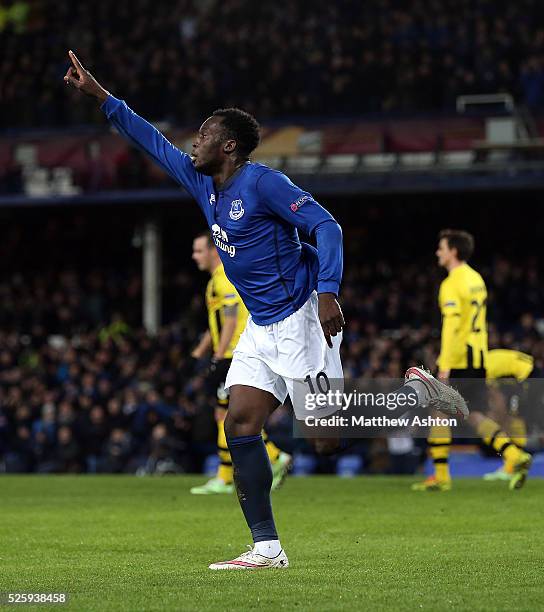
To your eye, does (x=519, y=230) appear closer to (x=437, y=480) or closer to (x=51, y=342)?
(x=51, y=342)

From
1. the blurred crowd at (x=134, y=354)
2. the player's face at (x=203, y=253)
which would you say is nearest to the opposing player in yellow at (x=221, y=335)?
the player's face at (x=203, y=253)

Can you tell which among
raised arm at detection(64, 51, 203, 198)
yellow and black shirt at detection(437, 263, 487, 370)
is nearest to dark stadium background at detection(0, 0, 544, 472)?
yellow and black shirt at detection(437, 263, 487, 370)

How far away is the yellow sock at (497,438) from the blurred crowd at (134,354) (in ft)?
10.0

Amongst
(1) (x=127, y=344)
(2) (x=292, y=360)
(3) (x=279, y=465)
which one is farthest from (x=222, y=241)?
(1) (x=127, y=344)

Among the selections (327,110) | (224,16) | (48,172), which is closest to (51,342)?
(48,172)

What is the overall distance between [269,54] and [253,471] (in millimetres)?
22561

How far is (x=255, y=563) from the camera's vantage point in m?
6.25

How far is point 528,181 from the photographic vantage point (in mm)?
24469

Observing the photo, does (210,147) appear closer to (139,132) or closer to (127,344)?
(139,132)

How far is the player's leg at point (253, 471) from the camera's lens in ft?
20.6

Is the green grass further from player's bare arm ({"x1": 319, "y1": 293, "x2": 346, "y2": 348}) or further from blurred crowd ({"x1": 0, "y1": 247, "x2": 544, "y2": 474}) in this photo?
blurred crowd ({"x1": 0, "y1": 247, "x2": 544, "y2": 474})

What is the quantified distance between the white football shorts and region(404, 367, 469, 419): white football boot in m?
0.39

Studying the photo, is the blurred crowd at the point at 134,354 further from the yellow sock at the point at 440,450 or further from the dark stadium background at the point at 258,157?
the yellow sock at the point at 440,450

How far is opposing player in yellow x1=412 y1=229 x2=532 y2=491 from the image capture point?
11.9m
